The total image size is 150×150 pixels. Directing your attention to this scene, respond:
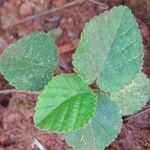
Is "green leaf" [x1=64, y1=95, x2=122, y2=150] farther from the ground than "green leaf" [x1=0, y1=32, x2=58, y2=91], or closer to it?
closer to it

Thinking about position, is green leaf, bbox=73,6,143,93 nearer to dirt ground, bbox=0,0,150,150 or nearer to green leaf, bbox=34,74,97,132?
green leaf, bbox=34,74,97,132

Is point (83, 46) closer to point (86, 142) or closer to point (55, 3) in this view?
point (86, 142)

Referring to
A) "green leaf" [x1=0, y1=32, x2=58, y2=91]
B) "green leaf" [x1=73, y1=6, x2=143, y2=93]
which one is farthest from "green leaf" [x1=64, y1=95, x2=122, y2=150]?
"green leaf" [x1=0, y1=32, x2=58, y2=91]

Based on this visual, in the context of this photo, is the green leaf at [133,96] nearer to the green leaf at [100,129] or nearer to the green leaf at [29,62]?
the green leaf at [100,129]

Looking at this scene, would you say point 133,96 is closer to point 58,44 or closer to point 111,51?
point 111,51

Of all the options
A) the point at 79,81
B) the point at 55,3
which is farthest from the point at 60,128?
the point at 55,3

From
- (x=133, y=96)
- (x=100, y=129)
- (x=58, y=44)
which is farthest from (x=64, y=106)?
(x=58, y=44)
